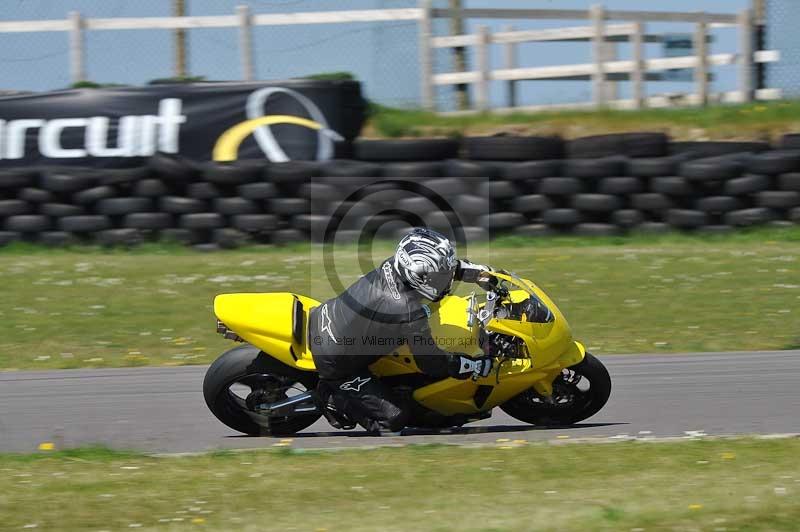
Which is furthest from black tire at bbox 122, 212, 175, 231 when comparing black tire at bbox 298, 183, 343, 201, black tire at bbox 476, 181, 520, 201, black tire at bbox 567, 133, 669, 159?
black tire at bbox 567, 133, 669, 159

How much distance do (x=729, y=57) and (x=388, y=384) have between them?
1183 cm

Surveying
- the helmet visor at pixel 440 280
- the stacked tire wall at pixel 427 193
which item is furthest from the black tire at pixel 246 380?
the stacked tire wall at pixel 427 193

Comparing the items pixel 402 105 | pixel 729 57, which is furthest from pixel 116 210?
pixel 729 57

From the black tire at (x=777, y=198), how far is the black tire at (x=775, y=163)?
0.90 feet

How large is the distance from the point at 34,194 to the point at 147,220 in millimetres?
1335

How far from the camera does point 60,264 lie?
42.2ft

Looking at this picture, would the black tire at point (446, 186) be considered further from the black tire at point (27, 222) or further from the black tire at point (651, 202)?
Answer: the black tire at point (27, 222)

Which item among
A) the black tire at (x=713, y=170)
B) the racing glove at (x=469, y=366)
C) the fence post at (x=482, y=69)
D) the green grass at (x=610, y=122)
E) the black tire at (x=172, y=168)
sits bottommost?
the racing glove at (x=469, y=366)

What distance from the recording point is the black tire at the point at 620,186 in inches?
514

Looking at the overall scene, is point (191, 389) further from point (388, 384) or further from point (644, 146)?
point (644, 146)

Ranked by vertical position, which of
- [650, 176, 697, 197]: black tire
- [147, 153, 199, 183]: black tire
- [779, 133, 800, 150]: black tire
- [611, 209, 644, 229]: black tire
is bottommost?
[611, 209, 644, 229]: black tire

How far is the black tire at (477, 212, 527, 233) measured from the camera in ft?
43.2

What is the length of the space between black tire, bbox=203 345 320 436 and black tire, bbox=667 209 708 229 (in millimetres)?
7688

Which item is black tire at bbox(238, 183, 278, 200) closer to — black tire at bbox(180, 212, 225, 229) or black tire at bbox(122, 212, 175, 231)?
black tire at bbox(180, 212, 225, 229)
